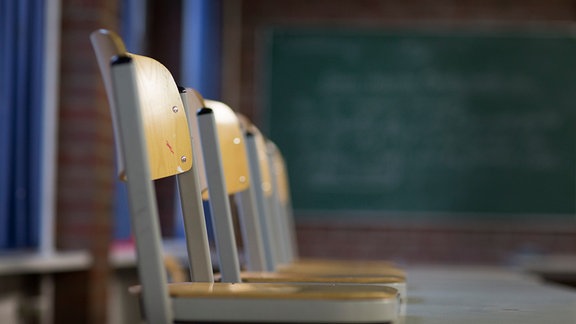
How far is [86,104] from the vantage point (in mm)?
3682

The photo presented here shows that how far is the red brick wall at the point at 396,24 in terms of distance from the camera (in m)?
6.52

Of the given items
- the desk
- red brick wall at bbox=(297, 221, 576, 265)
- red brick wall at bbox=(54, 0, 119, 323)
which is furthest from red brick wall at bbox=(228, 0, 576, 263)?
the desk

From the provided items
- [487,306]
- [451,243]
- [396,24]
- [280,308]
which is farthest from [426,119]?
A: [280,308]

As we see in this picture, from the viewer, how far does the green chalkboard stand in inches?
257

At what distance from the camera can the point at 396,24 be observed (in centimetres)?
661

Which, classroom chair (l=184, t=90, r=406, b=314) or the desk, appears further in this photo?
classroom chair (l=184, t=90, r=406, b=314)

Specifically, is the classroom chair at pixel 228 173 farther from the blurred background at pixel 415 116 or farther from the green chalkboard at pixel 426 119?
the green chalkboard at pixel 426 119

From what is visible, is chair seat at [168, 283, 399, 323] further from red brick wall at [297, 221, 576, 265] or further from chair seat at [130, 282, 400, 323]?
red brick wall at [297, 221, 576, 265]

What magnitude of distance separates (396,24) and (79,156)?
3414 mm

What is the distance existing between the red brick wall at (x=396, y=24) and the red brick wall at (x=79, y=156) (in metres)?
2.82

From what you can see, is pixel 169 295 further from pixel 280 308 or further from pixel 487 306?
pixel 487 306

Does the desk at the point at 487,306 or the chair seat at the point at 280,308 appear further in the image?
the desk at the point at 487,306

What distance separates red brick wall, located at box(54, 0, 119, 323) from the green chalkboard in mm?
2990

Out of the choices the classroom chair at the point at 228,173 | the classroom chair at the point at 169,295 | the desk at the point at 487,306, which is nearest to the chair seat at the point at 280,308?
the classroom chair at the point at 169,295
